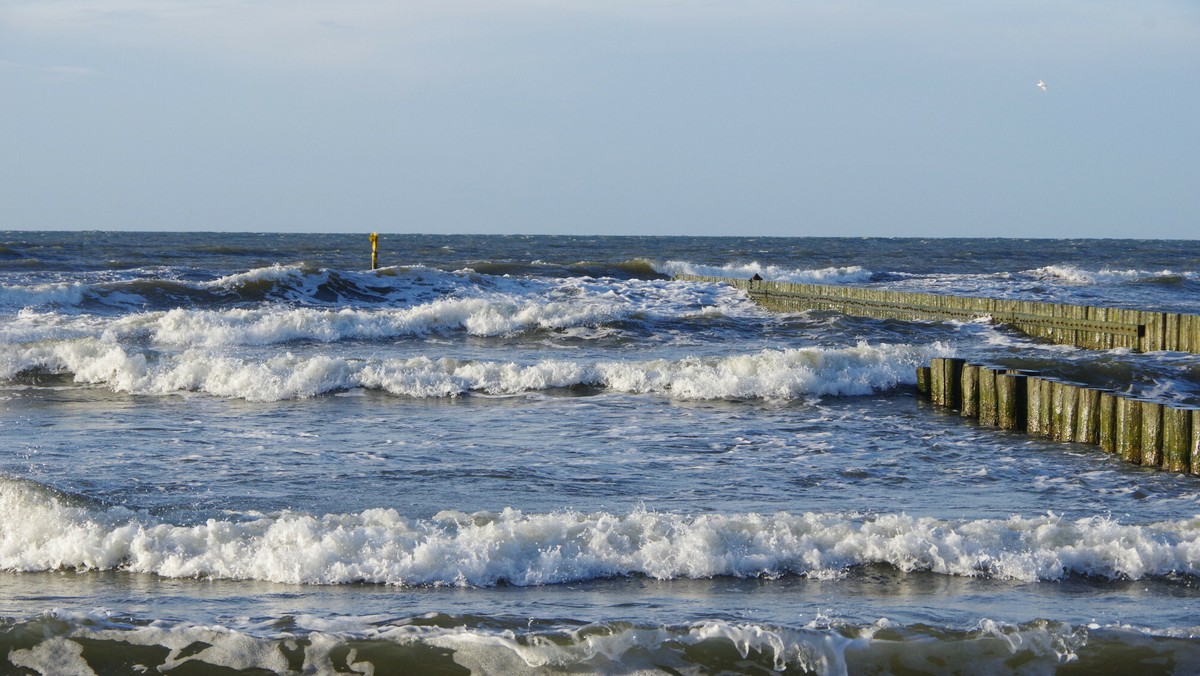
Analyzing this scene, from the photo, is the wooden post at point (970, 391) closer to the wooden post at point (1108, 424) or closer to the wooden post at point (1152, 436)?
the wooden post at point (1108, 424)

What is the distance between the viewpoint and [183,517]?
7453 millimetres

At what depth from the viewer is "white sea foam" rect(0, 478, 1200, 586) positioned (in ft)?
21.2

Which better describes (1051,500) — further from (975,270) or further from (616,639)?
(975,270)

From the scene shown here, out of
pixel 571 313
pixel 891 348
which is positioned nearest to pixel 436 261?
pixel 571 313

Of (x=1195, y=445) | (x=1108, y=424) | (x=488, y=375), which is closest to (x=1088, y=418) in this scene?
(x=1108, y=424)

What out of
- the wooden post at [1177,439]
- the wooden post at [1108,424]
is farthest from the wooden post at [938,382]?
the wooden post at [1177,439]

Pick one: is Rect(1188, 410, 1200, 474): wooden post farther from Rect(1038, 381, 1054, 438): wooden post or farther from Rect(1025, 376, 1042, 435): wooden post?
Rect(1025, 376, 1042, 435): wooden post

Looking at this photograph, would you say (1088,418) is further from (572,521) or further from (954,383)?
(572,521)

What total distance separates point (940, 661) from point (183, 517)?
4.74 m

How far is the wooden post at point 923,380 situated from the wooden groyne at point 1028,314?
4874mm

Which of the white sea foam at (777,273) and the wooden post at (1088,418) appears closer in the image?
the wooden post at (1088,418)

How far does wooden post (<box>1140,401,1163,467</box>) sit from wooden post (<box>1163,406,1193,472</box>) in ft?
0.17

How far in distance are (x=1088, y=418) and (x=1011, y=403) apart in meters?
1.03

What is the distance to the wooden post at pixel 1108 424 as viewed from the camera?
10227 millimetres
